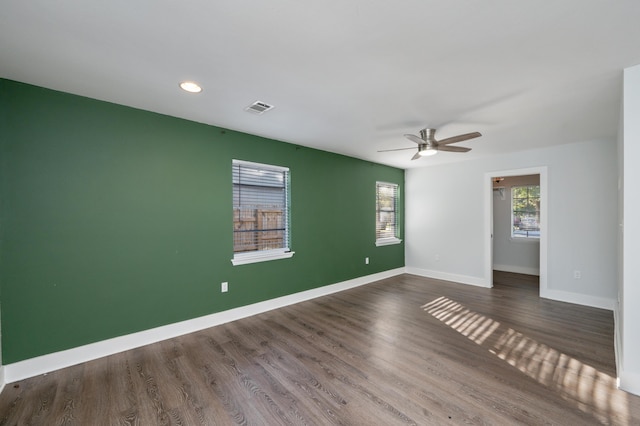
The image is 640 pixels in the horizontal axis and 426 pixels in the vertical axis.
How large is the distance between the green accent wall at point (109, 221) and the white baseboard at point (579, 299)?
14.2 feet

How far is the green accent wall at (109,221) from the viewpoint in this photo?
90.3 inches

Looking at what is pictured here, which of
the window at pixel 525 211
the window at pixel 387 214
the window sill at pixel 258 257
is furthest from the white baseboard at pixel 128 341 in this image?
the window at pixel 525 211

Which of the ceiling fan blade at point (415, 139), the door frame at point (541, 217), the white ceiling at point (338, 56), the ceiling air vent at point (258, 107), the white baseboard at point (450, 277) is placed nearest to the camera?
the white ceiling at point (338, 56)

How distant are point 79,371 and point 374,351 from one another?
2722 millimetres

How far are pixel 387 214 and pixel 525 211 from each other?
3354mm

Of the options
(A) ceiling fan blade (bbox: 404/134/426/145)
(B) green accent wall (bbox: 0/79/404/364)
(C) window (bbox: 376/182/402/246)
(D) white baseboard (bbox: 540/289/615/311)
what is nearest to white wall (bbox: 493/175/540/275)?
(D) white baseboard (bbox: 540/289/615/311)

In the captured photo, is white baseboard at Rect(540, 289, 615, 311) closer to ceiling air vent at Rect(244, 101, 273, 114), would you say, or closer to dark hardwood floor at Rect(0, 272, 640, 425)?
dark hardwood floor at Rect(0, 272, 640, 425)

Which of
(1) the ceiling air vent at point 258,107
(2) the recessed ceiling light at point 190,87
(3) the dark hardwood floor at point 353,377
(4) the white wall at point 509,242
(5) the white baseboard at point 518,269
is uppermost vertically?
(2) the recessed ceiling light at point 190,87

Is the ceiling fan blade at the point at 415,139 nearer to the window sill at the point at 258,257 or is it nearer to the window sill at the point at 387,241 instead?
the window sill at the point at 258,257

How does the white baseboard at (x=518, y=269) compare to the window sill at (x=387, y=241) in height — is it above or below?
below

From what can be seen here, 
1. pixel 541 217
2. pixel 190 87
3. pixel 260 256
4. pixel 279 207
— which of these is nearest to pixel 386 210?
pixel 541 217

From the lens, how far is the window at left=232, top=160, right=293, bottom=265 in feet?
12.0

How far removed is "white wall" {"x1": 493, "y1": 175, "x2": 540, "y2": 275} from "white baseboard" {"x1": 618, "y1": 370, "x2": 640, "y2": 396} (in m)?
4.69

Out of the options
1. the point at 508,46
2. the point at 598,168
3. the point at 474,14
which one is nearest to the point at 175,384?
the point at 474,14
